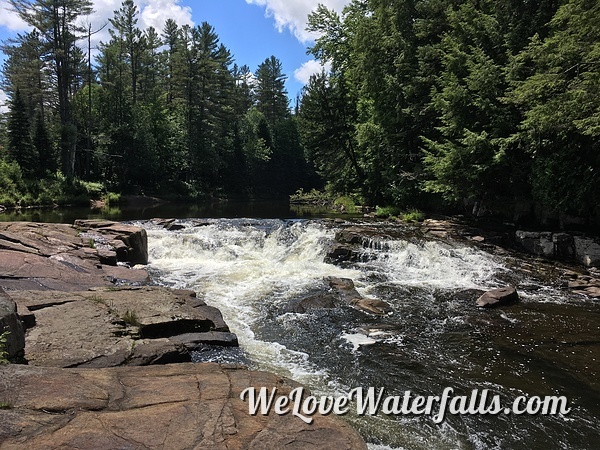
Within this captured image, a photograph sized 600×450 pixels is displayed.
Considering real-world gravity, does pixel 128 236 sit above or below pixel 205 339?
above

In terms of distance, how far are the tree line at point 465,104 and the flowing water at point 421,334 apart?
14.5ft

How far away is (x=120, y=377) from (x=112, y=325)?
2171 millimetres

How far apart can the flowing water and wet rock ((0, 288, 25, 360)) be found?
255 cm

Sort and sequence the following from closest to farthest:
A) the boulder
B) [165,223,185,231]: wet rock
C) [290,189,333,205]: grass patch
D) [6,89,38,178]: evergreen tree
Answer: the boulder
[165,223,185,231]: wet rock
[6,89,38,178]: evergreen tree
[290,189,333,205]: grass patch

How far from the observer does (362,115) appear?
29.8m

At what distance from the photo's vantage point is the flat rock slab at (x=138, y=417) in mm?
2945

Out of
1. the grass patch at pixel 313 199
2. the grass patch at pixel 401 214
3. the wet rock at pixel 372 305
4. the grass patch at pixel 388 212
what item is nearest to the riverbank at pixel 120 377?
the wet rock at pixel 372 305

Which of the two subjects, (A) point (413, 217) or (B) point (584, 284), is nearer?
(B) point (584, 284)

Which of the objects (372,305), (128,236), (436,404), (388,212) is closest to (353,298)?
(372,305)

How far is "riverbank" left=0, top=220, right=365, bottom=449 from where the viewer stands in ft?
10.1

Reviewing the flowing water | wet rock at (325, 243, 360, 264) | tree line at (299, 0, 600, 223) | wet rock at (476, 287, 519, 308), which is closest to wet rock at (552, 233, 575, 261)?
tree line at (299, 0, 600, 223)

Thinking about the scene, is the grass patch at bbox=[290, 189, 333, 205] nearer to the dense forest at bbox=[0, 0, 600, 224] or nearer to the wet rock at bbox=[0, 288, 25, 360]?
the dense forest at bbox=[0, 0, 600, 224]

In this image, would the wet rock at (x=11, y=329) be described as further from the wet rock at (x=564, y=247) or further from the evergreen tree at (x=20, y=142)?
the evergreen tree at (x=20, y=142)

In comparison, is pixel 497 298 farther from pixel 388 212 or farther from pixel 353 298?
pixel 388 212
